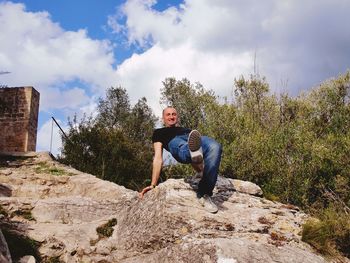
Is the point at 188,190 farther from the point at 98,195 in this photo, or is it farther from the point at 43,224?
the point at 98,195

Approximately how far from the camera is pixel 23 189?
37.4 feet

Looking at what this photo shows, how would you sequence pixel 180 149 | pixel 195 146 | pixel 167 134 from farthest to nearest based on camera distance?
pixel 167 134 < pixel 180 149 < pixel 195 146

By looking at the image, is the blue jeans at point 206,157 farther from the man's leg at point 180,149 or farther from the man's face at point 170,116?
the man's face at point 170,116

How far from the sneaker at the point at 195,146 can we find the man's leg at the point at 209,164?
257 mm

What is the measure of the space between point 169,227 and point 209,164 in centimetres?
111

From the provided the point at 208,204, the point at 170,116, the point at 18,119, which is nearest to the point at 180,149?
the point at 170,116

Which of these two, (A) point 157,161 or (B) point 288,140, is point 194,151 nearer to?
(A) point 157,161

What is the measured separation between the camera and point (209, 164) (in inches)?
266

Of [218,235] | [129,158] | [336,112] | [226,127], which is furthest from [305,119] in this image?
[218,235]

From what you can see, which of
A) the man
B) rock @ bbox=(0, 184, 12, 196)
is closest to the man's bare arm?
the man

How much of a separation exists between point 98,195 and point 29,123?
10.3 metres

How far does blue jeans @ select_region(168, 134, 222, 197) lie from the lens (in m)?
6.79

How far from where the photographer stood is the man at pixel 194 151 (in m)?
6.55

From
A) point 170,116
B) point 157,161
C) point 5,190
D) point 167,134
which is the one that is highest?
point 170,116
